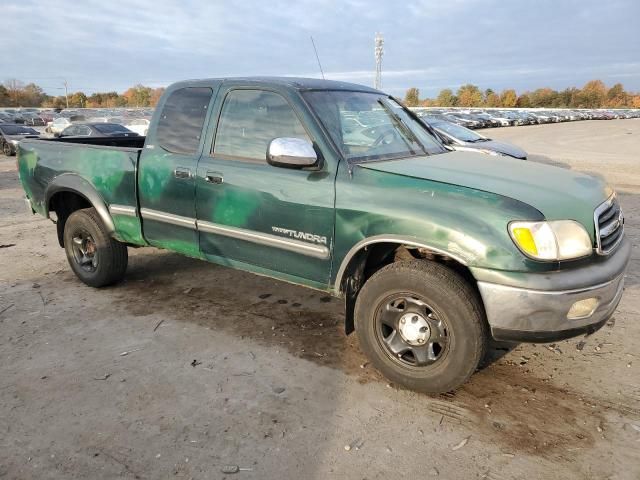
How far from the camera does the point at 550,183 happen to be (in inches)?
121

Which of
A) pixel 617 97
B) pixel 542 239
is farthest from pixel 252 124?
pixel 617 97

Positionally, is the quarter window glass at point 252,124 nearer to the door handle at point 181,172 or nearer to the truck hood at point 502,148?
the door handle at point 181,172

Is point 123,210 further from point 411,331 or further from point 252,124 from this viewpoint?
point 411,331

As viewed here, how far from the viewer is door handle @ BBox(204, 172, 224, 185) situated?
3631mm

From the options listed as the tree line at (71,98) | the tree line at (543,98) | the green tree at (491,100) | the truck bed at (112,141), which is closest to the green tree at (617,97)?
the tree line at (543,98)

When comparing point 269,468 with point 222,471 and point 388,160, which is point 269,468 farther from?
point 388,160

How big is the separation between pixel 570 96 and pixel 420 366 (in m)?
129

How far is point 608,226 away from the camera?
295cm

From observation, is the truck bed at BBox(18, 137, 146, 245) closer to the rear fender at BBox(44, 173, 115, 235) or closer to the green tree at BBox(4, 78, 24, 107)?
the rear fender at BBox(44, 173, 115, 235)

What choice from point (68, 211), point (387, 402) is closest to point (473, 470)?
point (387, 402)

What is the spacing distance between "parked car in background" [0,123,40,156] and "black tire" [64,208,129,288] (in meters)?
18.3

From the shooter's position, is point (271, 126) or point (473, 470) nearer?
point (473, 470)

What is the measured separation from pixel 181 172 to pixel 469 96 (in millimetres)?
127632

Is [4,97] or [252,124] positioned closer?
[252,124]
